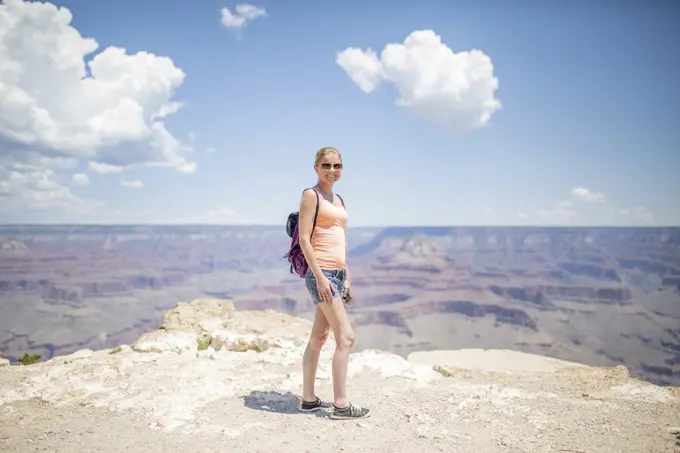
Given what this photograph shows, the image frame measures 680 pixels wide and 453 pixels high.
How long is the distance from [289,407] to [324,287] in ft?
5.80

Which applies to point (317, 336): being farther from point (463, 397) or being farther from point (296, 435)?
point (463, 397)

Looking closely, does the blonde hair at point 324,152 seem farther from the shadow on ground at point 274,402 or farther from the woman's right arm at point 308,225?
the shadow on ground at point 274,402

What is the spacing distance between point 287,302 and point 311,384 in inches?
5195

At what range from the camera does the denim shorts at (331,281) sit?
13.7 feet

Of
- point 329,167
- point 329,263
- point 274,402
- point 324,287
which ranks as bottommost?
point 274,402

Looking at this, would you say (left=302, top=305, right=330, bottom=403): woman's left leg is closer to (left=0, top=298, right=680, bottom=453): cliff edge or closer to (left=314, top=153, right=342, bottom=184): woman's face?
(left=0, top=298, right=680, bottom=453): cliff edge

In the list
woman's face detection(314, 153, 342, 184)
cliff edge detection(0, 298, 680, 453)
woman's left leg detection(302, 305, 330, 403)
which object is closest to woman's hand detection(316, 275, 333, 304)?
woman's left leg detection(302, 305, 330, 403)

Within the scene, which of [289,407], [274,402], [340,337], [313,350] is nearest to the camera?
[340,337]

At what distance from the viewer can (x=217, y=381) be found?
225 inches

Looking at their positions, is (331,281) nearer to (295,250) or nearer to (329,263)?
(329,263)

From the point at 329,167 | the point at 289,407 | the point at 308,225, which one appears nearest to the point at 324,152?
the point at 329,167

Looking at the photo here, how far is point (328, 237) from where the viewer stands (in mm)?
4242

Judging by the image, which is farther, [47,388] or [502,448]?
[47,388]

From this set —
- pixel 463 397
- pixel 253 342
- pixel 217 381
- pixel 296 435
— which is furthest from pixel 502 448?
pixel 253 342
